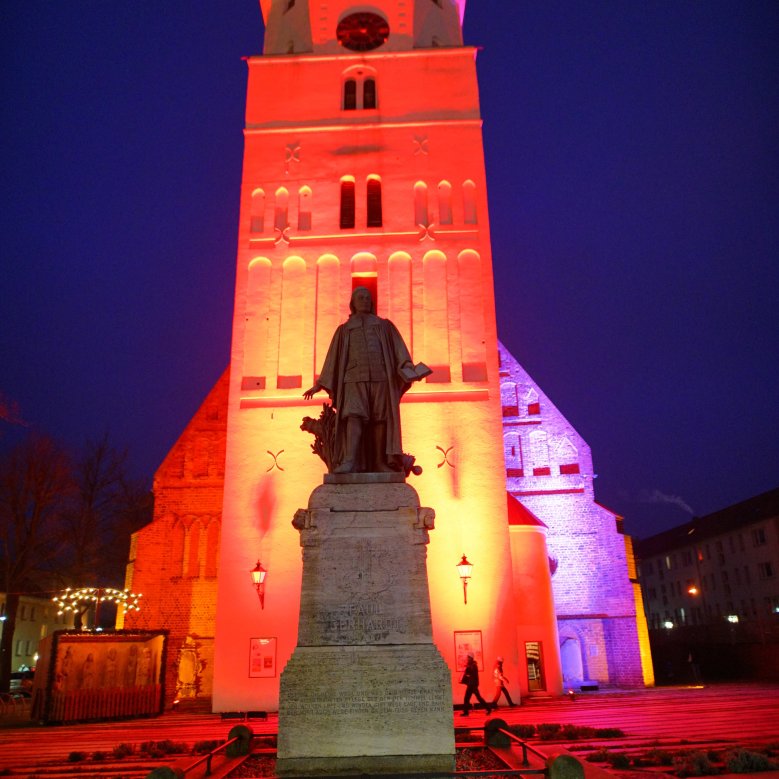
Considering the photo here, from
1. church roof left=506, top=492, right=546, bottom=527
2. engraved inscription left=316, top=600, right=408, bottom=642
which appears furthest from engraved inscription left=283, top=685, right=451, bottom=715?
church roof left=506, top=492, right=546, bottom=527

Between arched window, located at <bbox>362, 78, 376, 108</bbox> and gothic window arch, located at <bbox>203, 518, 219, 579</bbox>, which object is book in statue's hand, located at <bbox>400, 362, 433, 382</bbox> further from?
arched window, located at <bbox>362, 78, 376, 108</bbox>

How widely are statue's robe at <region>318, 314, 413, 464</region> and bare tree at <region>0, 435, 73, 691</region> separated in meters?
21.0

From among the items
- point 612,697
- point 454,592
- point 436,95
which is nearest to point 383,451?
point 454,592

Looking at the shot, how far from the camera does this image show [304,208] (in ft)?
66.2

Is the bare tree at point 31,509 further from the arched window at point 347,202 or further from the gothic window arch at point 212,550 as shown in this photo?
the arched window at point 347,202

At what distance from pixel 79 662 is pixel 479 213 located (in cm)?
1546

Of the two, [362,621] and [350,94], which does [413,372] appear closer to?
[362,621]

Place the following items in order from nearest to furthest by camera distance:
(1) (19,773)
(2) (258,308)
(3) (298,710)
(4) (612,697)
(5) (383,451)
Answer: (3) (298,710)
(5) (383,451)
(1) (19,773)
(4) (612,697)
(2) (258,308)

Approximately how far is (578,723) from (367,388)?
26.5 ft

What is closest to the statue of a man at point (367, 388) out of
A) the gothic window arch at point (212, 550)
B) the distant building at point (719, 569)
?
the gothic window arch at point (212, 550)

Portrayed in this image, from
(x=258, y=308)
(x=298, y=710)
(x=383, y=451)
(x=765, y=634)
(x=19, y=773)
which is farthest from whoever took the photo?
(x=765, y=634)

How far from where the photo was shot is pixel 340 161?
2053 centimetres

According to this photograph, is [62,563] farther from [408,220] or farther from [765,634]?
[765,634]

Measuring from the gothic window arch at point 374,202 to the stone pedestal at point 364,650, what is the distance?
47.9 feet
